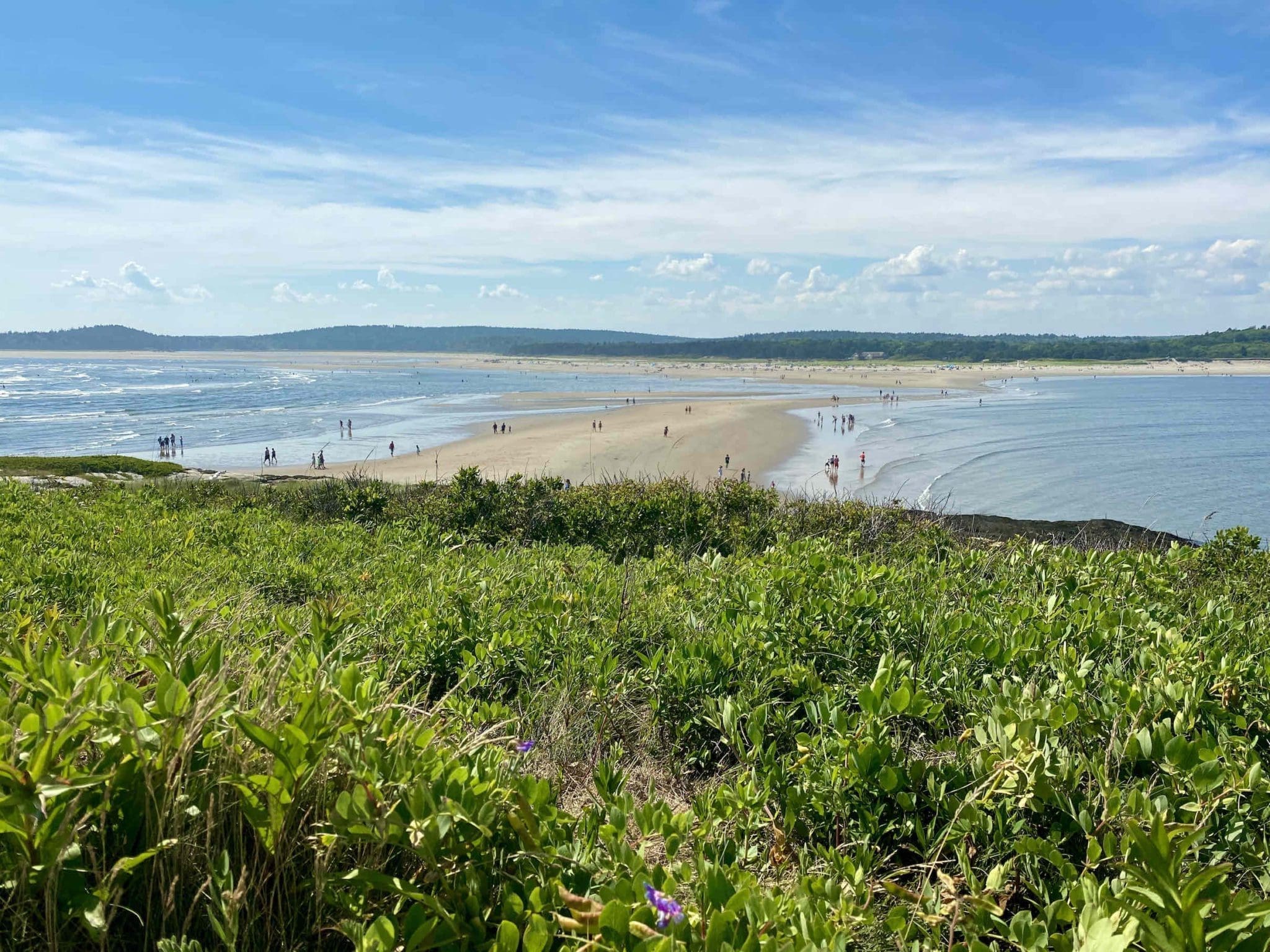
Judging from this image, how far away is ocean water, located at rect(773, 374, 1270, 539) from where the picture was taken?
85.4ft

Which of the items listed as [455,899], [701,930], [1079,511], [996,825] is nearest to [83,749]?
[455,899]

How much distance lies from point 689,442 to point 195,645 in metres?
39.2

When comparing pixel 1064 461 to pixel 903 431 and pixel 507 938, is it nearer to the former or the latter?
pixel 903 431

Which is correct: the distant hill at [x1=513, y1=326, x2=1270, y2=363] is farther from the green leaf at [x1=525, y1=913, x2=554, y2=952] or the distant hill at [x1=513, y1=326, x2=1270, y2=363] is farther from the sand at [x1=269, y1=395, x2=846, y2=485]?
the green leaf at [x1=525, y1=913, x2=554, y2=952]

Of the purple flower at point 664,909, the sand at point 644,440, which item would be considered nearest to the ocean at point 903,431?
the sand at point 644,440

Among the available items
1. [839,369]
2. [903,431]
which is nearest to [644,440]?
[903,431]

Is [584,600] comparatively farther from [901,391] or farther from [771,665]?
[901,391]

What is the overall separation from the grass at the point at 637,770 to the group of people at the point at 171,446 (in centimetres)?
3863

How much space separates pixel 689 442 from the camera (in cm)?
4228

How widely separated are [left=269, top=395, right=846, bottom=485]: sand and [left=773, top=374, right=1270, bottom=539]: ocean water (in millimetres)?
2471

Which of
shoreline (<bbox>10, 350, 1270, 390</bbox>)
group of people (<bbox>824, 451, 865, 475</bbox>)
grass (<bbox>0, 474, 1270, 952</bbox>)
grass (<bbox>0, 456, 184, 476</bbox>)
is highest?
shoreline (<bbox>10, 350, 1270, 390</bbox>)

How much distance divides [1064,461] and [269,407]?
184 ft

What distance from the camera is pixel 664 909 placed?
176 cm

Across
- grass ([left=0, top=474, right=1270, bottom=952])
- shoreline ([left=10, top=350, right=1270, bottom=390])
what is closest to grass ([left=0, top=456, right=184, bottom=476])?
grass ([left=0, top=474, right=1270, bottom=952])
